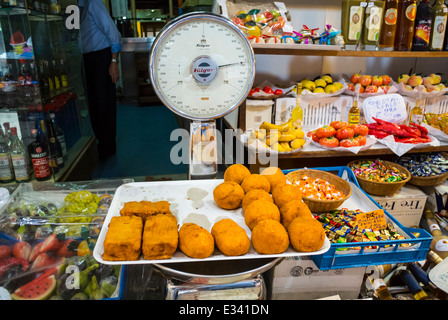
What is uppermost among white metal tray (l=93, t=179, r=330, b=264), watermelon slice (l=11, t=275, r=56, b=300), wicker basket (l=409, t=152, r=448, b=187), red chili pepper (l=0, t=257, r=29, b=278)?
white metal tray (l=93, t=179, r=330, b=264)

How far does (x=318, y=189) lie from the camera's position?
1499 mm

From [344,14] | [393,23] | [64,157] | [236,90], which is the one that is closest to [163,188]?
[236,90]

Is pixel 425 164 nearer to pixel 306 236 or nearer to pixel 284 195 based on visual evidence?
pixel 284 195

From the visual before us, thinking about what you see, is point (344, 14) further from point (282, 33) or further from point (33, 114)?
point (33, 114)

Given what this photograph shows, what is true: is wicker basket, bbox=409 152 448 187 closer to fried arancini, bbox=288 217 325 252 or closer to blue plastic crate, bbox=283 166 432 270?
blue plastic crate, bbox=283 166 432 270

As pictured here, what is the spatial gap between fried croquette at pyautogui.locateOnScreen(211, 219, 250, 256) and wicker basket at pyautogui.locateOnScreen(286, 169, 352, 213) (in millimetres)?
614

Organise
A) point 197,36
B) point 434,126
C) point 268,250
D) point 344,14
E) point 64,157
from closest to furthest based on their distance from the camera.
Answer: point 268,250 < point 197,36 < point 344,14 < point 434,126 < point 64,157

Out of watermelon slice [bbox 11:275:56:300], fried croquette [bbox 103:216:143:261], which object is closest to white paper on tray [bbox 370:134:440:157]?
fried croquette [bbox 103:216:143:261]

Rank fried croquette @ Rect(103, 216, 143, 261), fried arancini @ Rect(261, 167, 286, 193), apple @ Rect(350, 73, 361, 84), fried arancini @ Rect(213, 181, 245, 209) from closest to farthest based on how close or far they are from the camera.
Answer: fried croquette @ Rect(103, 216, 143, 261) < fried arancini @ Rect(213, 181, 245, 209) < fried arancini @ Rect(261, 167, 286, 193) < apple @ Rect(350, 73, 361, 84)

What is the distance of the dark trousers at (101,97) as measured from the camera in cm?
362

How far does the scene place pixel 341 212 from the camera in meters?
1.39

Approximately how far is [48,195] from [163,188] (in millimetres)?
645

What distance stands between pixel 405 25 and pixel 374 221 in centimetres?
142

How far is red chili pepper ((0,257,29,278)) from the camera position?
43.4 inches
